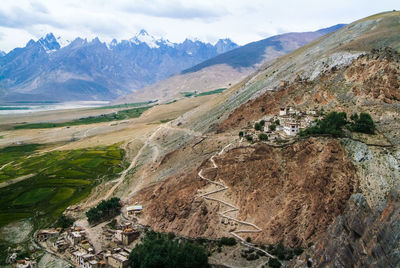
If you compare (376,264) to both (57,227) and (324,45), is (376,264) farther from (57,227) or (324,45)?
(324,45)

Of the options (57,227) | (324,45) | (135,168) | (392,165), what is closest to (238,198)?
(392,165)

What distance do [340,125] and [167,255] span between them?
32.2 meters

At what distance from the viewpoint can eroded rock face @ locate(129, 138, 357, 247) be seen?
49.3 meters

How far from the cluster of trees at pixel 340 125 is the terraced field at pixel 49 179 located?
50.1 m

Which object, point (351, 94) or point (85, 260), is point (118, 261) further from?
point (351, 94)

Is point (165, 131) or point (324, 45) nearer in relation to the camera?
point (324, 45)

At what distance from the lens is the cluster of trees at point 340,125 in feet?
188

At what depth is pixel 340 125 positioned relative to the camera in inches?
2336

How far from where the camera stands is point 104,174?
9800 centimetres

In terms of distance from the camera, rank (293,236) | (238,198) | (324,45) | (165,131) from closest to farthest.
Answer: (293,236)
(238,198)
(324,45)
(165,131)

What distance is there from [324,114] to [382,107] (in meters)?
9.22

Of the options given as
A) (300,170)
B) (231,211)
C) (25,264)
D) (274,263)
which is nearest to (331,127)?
(300,170)

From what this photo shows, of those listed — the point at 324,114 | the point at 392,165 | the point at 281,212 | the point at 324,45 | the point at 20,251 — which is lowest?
the point at 20,251

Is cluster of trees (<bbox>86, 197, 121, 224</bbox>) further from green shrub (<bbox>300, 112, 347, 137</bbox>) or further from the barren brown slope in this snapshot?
green shrub (<bbox>300, 112, 347, 137</bbox>)
